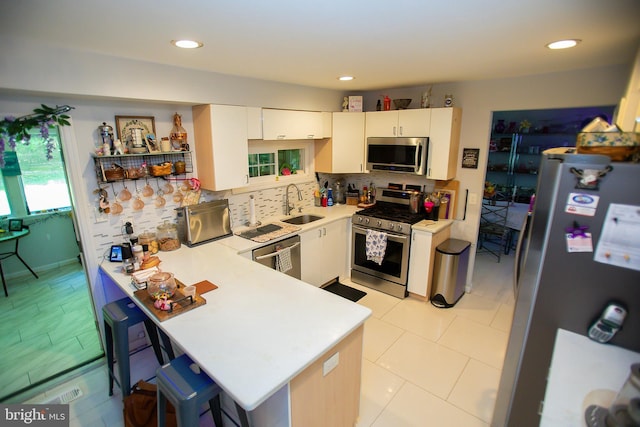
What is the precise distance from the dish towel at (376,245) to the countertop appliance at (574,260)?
2.03 m

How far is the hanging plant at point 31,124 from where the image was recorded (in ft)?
6.46

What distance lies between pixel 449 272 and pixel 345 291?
120cm

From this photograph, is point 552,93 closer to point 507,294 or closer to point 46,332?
point 507,294

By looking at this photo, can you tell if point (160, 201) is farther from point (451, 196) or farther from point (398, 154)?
point (451, 196)

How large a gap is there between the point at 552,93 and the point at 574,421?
276cm

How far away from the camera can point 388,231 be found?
138 inches

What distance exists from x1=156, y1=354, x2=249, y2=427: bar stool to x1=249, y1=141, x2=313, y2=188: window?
2.24 metres

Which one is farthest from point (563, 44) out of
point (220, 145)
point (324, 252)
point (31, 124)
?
point (31, 124)

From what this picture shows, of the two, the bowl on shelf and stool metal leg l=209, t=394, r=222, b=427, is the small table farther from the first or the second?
the bowl on shelf

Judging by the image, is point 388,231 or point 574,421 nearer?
point 574,421

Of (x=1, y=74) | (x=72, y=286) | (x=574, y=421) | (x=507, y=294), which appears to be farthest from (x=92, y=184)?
(x=507, y=294)

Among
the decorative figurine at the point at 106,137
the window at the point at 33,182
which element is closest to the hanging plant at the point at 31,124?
the decorative figurine at the point at 106,137

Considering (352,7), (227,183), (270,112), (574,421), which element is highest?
(352,7)

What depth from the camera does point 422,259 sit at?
3395 mm
